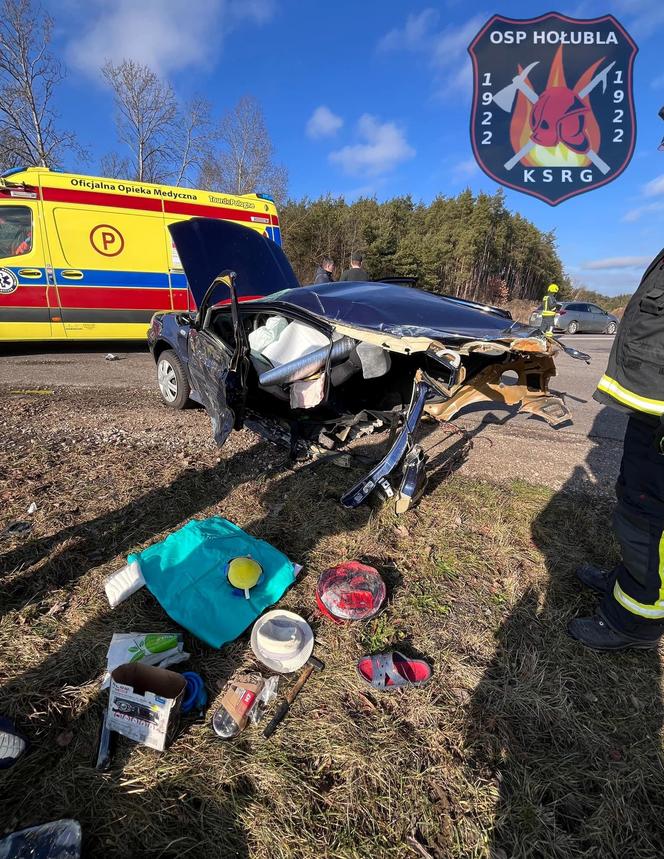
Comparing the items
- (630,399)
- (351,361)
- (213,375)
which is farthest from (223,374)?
(630,399)

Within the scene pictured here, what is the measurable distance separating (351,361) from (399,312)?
1.35ft

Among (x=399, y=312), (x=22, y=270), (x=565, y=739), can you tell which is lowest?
(x=565, y=739)

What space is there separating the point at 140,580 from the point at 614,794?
1815 millimetres

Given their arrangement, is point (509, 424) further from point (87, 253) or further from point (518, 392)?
point (87, 253)

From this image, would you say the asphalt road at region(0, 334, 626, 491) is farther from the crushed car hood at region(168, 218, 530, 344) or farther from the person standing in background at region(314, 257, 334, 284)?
the person standing in background at region(314, 257, 334, 284)

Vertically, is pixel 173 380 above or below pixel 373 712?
above

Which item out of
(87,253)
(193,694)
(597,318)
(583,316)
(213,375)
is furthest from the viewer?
(597,318)

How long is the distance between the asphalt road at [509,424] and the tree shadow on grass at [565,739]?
144 centimetres

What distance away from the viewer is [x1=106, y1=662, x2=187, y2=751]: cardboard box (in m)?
1.25

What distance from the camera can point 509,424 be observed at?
429 centimetres

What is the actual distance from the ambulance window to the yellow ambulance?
0.04ft

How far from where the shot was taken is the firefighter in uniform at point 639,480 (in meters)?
1.38

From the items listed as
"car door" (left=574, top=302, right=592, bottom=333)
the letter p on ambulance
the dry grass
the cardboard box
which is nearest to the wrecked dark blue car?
the dry grass

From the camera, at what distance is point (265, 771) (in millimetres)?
1234
